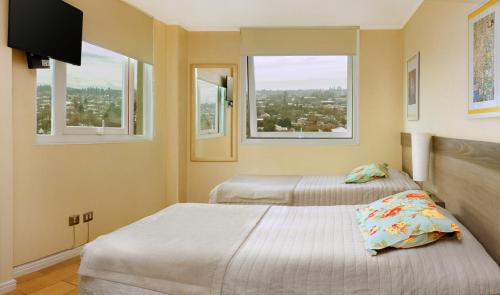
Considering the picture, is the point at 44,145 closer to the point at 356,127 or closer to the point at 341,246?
the point at 341,246

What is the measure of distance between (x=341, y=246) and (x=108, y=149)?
267cm

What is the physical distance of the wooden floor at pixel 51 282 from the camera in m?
2.80

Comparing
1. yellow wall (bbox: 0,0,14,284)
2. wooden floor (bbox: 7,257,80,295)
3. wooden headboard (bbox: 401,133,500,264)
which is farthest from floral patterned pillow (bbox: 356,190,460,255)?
yellow wall (bbox: 0,0,14,284)

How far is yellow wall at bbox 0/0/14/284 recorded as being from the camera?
9.06 feet

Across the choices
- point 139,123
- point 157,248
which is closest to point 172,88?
point 139,123

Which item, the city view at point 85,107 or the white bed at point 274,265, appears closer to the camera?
the white bed at point 274,265

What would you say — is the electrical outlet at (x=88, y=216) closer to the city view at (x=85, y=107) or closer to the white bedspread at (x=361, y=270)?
the city view at (x=85, y=107)

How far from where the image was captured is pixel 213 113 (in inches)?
213

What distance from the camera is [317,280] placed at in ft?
5.65

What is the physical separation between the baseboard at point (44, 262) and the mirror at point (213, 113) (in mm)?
2093

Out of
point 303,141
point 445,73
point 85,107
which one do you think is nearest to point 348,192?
point 445,73

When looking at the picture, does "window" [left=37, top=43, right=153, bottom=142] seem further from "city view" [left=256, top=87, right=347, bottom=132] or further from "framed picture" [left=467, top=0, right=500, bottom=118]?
"framed picture" [left=467, top=0, right=500, bottom=118]

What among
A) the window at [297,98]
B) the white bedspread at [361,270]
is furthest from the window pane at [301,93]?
the white bedspread at [361,270]

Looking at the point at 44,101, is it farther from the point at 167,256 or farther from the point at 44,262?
the point at 167,256
